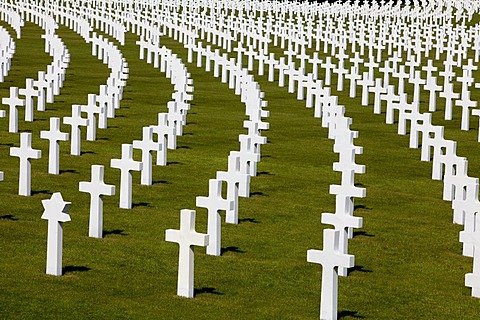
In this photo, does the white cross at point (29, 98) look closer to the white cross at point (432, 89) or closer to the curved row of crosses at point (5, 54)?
the curved row of crosses at point (5, 54)

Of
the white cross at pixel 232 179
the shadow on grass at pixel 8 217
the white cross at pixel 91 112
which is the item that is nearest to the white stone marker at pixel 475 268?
the white cross at pixel 232 179

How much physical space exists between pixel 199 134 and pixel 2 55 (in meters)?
11.1

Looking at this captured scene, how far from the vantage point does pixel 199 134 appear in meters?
23.9

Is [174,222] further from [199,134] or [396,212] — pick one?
[199,134]

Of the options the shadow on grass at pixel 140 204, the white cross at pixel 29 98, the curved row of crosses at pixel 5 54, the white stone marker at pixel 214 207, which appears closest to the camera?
the white stone marker at pixel 214 207

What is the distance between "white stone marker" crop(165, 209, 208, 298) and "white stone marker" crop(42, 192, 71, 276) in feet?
3.55

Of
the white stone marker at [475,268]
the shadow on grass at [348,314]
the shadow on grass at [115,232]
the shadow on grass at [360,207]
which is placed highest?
the white stone marker at [475,268]

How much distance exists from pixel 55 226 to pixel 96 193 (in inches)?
64.8

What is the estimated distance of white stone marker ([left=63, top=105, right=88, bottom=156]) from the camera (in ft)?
66.3

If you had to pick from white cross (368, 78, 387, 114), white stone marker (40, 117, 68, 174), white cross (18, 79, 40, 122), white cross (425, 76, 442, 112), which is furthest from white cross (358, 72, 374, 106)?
white stone marker (40, 117, 68, 174)

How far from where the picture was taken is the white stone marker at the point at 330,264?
36.7ft

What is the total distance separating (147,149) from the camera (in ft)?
58.2

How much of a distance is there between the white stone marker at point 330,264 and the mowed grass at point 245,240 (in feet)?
1.13

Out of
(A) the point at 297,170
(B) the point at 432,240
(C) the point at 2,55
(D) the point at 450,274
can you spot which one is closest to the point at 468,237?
(D) the point at 450,274
